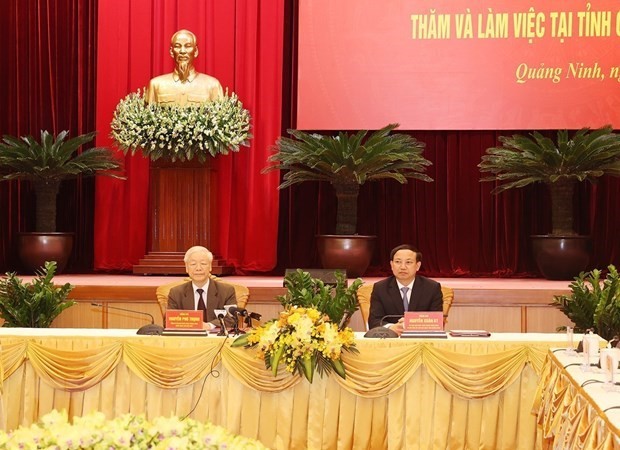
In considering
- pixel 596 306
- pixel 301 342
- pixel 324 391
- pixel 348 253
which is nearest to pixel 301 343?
pixel 301 342

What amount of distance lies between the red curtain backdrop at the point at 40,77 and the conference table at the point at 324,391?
4.60 m

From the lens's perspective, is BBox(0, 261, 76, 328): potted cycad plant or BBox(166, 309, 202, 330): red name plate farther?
BBox(0, 261, 76, 328): potted cycad plant

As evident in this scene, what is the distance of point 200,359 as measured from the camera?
4770 mm

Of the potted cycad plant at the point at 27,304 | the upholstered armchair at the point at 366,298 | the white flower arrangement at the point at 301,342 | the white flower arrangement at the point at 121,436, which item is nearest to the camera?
the white flower arrangement at the point at 121,436

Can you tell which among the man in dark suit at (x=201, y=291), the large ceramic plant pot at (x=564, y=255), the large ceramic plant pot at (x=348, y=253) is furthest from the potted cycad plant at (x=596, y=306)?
the man in dark suit at (x=201, y=291)

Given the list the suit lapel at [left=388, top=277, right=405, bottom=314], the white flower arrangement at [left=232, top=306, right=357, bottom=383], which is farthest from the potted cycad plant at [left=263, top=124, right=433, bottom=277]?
the white flower arrangement at [left=232, top=306, right=357, bottom=383]

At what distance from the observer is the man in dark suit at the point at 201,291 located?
5805mm

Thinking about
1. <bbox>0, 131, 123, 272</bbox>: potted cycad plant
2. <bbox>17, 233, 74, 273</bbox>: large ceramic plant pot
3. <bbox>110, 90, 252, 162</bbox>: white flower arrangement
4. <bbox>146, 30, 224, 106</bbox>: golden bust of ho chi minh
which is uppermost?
<bbox>146, 30, 224, 106</bbox>: golden bust of ho chi minh

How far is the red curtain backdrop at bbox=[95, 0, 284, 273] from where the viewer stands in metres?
8.88

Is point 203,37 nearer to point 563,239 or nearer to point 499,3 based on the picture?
point 499,3

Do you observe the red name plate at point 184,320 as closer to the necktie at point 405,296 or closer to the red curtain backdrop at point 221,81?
the necktie at point 405,296

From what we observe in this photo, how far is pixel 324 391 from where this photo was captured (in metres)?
4.76

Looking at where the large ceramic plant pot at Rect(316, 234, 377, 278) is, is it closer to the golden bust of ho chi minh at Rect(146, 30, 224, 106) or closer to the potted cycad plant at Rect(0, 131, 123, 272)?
the golden bust of ho chi minh at Rect(146, 30, 224, 106)

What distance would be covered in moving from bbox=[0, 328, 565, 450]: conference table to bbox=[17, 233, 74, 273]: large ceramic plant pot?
11.1 feet
